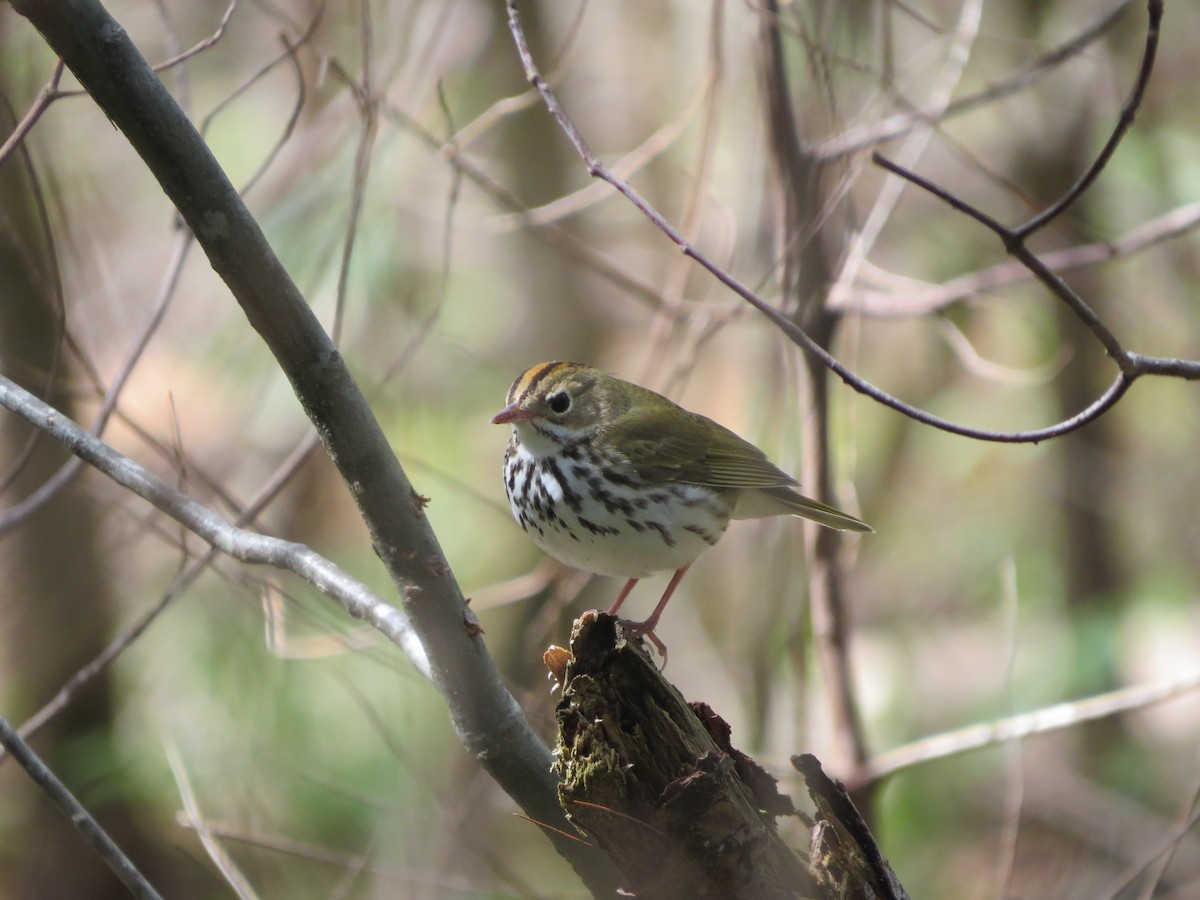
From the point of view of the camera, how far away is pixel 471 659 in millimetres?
1908

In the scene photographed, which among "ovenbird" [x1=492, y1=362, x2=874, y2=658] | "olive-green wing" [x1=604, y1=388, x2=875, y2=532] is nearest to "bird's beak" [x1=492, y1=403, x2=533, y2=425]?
"ovenbird" [x1=492, y1=362, x2=874, y2=658]

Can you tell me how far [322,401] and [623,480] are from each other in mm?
1465

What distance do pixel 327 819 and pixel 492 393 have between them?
2665 millimetres

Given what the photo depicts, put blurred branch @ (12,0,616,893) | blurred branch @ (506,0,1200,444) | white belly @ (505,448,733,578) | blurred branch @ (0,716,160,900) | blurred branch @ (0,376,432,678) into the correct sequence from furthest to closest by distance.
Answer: white belly @ (505,448,733,578) < blurred branch @ (0,376,432,678) < blurred branch @ (0,716,160,900) < blurred branch @ (506,0,1200,444) < blurred branch @ (12,0,616,893)

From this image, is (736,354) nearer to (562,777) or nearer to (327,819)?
(327,819)

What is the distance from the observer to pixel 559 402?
10.3 ft

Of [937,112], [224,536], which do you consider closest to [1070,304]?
[224,536]

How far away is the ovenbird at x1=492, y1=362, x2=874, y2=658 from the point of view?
2.96 m

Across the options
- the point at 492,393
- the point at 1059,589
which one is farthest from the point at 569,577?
the point at 1059,589

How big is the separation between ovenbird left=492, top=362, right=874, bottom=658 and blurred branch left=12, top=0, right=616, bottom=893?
72 cm

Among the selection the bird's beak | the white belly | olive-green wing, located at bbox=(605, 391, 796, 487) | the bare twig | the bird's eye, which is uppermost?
olive-green wing, located at bbox=(605, 391, 796, 487)

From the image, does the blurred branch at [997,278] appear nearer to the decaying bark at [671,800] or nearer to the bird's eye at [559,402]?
the bird's eye at [559,402]

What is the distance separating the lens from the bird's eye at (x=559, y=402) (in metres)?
3.12

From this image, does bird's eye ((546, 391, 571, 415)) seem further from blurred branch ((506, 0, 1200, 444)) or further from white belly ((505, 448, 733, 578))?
blurred branch ((506, 0, 1200, 444))
